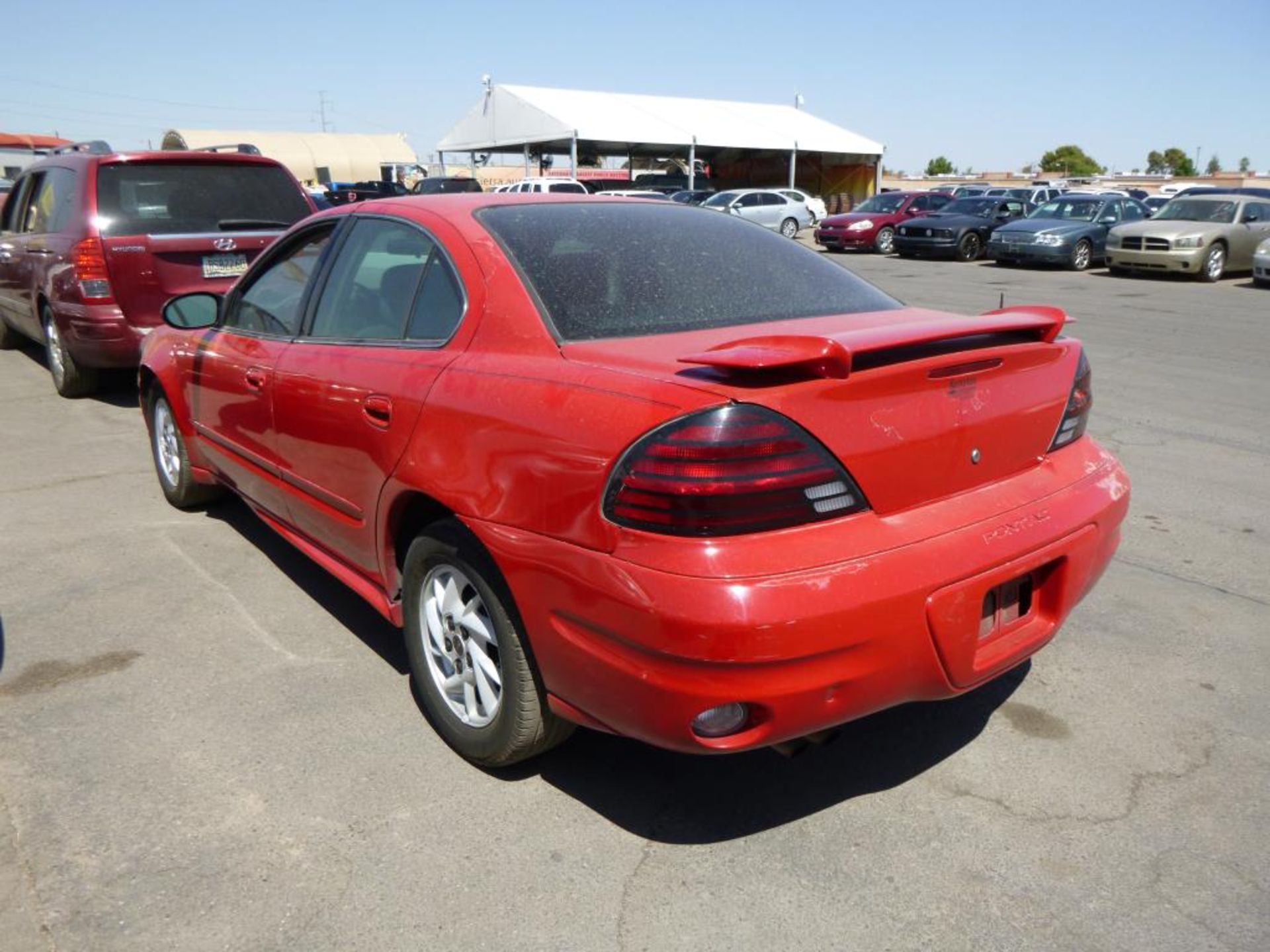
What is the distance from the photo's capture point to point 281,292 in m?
3.96

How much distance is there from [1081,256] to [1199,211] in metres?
2.11

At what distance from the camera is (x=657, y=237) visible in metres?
3.22

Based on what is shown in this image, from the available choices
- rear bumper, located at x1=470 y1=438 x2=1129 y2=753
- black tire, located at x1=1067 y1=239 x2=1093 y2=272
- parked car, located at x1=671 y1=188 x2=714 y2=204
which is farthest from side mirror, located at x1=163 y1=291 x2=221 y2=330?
parked car, located at x1=671 y1=188 x2=714 y2=204

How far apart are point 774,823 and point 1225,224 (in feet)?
62.5

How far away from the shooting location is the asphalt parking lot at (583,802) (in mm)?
2271

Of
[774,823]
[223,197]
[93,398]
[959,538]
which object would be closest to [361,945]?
[774,823]

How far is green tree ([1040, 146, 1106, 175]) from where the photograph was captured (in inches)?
3986

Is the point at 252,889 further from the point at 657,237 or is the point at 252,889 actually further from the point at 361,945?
the point at 657,237

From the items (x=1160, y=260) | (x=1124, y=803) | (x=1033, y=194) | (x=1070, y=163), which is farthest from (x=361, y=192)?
(x=1070, y=163)

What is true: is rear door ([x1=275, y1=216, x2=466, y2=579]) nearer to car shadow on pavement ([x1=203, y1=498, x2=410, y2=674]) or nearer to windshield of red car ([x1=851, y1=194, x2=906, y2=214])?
car shadow on pavement ([x1=203, y1=498, x2=410, y2=674])

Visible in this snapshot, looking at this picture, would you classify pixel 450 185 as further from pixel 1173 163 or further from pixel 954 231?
pixel 1173 163

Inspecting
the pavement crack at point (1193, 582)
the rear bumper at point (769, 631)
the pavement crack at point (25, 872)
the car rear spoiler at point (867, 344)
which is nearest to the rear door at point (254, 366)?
the pavement crack at point (25, 872)

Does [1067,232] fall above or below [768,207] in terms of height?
below

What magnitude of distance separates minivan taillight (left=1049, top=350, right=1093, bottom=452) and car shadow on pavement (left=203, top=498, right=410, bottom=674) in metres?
2.28
